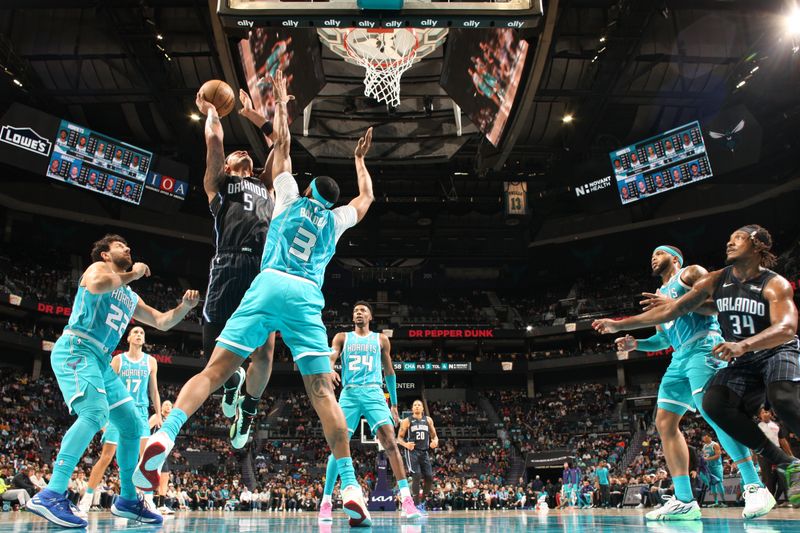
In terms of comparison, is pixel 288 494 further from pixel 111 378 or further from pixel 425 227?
pixel 111 378

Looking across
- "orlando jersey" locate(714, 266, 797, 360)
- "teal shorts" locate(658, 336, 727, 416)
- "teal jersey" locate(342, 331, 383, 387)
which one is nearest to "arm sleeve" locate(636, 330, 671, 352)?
"teal shorts" locate(658, 336, 727, 416)

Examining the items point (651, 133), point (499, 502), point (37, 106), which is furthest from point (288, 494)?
point (651, 133)

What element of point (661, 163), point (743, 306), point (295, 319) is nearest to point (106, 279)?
point (295, 319)

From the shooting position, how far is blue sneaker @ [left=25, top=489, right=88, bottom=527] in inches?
169

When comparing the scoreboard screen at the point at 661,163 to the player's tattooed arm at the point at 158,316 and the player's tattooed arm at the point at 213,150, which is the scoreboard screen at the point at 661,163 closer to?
the player's tattooed arm at the point at 213,150

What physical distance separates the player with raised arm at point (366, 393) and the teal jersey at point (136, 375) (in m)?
2.82

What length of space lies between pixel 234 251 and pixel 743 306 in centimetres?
404

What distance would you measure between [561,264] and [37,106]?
95.2 ft

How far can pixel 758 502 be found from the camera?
16.9 ft

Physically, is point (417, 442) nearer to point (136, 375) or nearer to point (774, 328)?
point (136, 375)

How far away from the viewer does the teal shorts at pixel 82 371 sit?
4.79 metres

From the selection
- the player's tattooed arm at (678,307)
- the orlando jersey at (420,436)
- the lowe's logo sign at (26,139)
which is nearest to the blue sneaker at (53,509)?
the player's tattooed arm at (678,307)

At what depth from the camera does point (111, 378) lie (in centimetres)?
505

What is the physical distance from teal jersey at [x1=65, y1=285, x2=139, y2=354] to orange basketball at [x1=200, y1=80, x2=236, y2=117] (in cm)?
169
